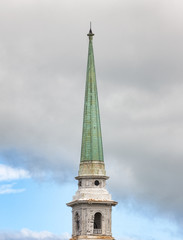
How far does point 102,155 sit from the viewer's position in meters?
149

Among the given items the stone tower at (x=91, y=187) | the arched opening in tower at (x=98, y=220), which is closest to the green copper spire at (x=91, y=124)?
the stone tower at (x=91, y=187)

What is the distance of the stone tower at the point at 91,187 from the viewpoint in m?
146

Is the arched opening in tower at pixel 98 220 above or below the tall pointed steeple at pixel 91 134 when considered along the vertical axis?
below

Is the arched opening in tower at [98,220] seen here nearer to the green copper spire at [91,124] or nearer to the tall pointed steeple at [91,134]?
the tall pointed steeple at [91,134]

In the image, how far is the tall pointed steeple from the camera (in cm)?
14775

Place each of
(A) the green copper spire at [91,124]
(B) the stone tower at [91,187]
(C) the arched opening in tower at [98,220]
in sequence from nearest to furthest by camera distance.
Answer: (B) the stone tower at [91,187], (C) the arched opening in tower at [98,220], (A) the green copper spire at [91,124]

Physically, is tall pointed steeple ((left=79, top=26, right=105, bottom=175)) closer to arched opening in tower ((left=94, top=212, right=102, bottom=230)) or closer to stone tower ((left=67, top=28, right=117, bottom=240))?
stone tower ((left=67, top=28, right=117, bottom=240))

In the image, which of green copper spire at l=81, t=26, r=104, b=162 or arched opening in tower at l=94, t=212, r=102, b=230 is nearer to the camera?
arched opening in tower at l=94, t=212, r=102, b=230

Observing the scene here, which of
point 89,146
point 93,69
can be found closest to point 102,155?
point 89,146

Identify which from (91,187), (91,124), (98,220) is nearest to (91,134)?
(91,124)

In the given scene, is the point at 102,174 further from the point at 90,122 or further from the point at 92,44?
the point at 92,44

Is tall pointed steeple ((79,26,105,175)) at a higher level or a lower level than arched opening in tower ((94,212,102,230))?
higher

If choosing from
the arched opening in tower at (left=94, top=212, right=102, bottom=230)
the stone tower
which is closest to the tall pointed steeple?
the stone tower

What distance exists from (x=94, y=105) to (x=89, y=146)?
218 inches
